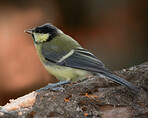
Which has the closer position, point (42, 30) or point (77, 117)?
point (77, 117)

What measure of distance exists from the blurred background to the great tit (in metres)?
1.94

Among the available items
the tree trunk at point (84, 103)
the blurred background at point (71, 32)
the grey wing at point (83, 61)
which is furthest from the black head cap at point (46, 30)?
the blurred background at point (71, 32)

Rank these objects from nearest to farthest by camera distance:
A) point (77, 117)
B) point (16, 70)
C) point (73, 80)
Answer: point (77, 117)
point (73, 80)
point (16, 70)

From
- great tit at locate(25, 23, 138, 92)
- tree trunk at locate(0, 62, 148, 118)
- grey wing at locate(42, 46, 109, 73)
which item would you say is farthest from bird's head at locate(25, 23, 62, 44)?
tree trunk at locate(0, 62, 148, 118)

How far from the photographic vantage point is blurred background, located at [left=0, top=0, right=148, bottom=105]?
4.96m

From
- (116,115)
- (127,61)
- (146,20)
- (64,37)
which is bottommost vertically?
(127,61)

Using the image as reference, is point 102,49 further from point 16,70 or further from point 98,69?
point 98,69

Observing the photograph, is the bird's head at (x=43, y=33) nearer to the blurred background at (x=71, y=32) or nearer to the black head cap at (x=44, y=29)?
the black head cap at (x=44, y=29)

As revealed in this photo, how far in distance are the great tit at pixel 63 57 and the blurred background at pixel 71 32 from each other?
194cm

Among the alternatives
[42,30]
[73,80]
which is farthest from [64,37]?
[73,80]

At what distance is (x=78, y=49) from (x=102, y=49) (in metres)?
2.60

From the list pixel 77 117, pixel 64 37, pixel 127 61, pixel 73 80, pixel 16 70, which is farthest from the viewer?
pixel 127 61

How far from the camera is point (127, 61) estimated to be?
17.5ft

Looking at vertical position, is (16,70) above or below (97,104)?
below
